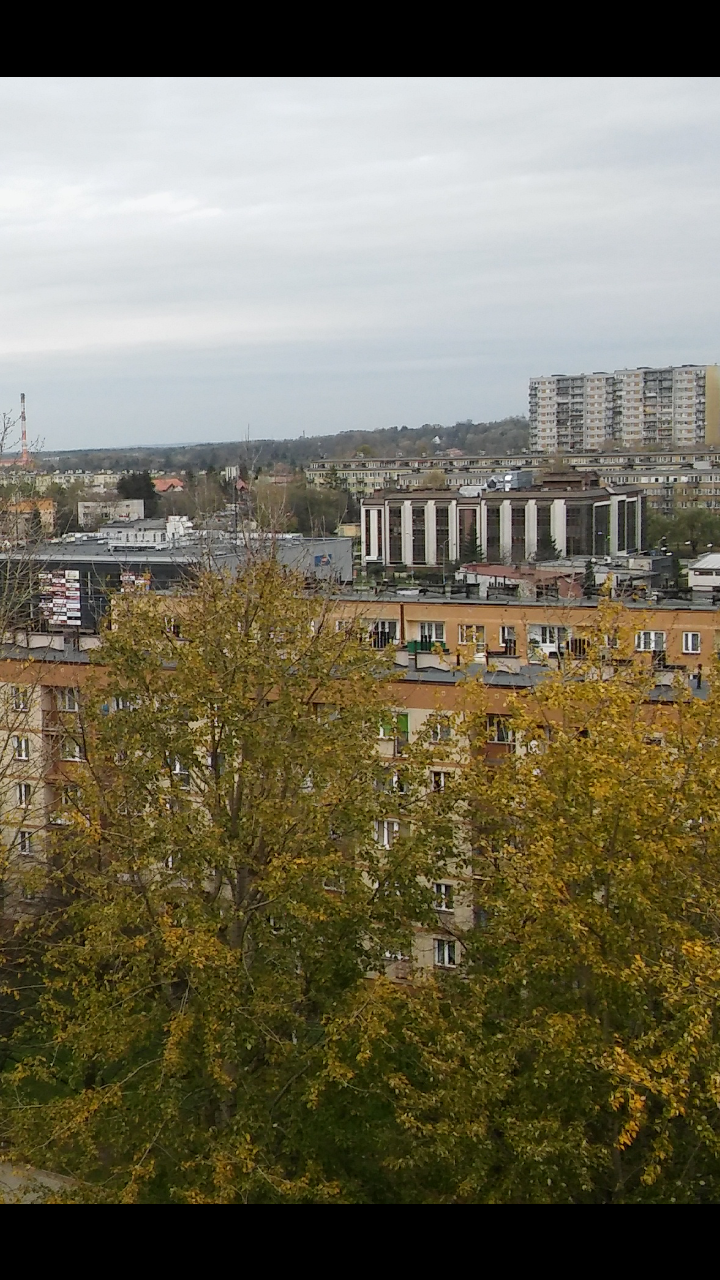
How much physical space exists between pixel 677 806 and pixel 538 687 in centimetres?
139

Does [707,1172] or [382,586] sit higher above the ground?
[382,586]

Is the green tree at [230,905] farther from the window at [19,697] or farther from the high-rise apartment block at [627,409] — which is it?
the high-rise apartment block at [627,409]

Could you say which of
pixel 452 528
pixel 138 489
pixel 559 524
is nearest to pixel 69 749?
pixel 559 524

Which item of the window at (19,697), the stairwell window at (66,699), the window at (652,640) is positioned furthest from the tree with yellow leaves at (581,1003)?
the window at (652,640)

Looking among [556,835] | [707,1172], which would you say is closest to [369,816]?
[556,835]

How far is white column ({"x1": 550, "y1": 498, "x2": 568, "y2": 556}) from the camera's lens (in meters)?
31.5

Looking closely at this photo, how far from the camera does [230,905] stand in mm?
6602

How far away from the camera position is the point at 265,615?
723cm

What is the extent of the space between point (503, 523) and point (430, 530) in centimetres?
219

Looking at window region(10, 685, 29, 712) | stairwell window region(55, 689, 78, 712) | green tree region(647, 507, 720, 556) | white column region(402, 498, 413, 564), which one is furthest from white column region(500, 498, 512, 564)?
window region(10, 685, 29, 712)

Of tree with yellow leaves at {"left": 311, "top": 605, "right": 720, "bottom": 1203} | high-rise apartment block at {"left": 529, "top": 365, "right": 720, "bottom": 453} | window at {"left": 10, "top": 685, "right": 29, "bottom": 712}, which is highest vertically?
high-rise apartment block at {"left": 529, "top": 365, "right": 720, "bottom": 453}

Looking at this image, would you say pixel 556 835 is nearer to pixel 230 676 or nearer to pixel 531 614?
pixel 230 676

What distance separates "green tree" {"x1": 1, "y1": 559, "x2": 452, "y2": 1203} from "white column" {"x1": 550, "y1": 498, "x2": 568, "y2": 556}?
81.3 feet

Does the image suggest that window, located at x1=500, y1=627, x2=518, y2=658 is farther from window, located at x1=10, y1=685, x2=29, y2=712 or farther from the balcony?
window, located at x1=10, y1=685, x2=29, y2=712
